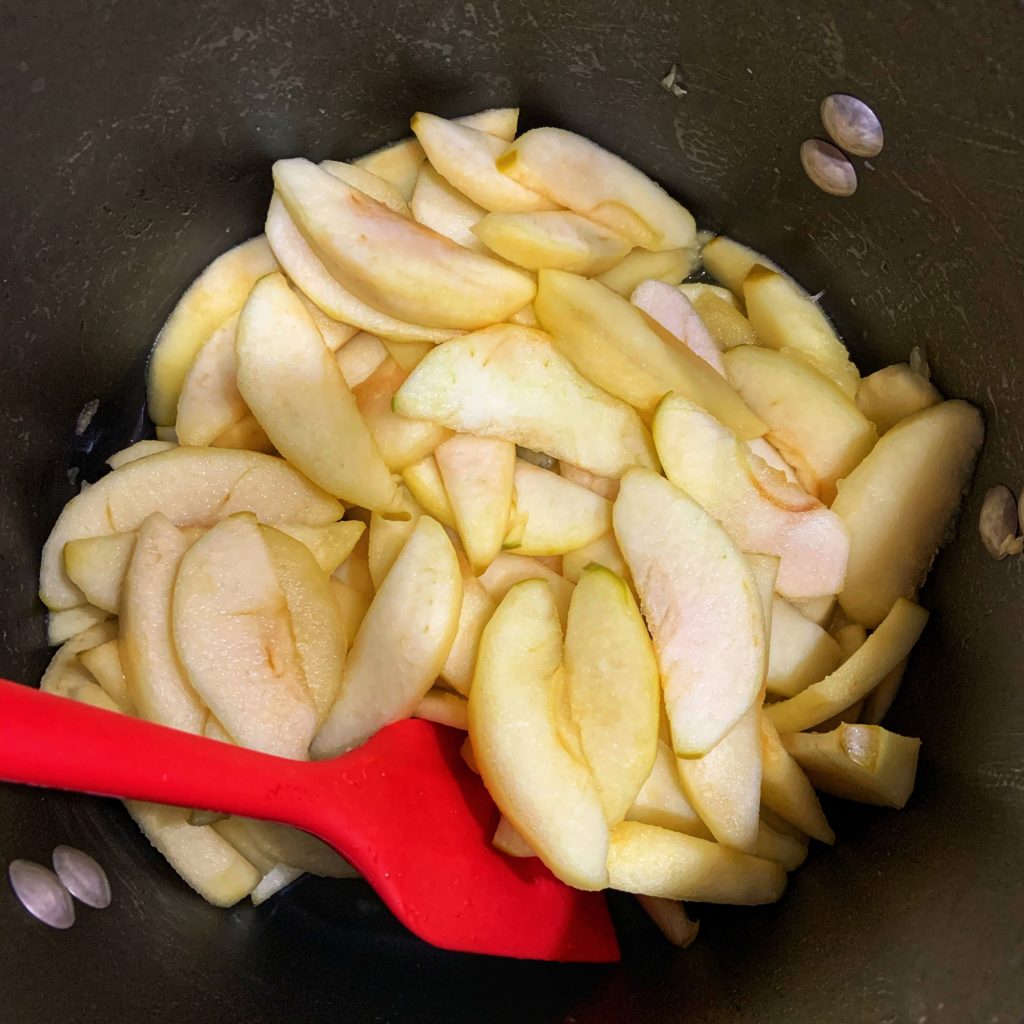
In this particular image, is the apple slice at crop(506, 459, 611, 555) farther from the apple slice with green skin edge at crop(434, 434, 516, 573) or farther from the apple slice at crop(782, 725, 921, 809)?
the apple slice at crop(782, 725, 921, 809)

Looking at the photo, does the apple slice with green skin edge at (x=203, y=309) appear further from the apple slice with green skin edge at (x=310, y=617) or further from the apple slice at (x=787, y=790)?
the apple slice at (x=787, y=790)

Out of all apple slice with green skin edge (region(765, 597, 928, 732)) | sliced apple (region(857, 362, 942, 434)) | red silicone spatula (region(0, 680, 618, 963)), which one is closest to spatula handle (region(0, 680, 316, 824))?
red silicone spatula (region(0, 680, 618, 963))

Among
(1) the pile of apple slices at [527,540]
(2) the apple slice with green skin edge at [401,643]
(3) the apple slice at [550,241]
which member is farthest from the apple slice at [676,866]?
(3) the apple slice at [550,241]

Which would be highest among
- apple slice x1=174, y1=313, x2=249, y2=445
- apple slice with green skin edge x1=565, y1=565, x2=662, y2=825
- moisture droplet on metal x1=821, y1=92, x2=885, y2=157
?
moisture droplet on metal x1=821, y1=92, x2=885, y2=157

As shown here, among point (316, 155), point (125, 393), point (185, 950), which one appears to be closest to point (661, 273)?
point (316, 155)

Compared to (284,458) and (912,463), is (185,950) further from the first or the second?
(912,463)

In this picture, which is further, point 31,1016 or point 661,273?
point 661,273

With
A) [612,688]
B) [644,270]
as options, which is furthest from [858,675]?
[644,270]

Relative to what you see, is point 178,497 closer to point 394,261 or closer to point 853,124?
point 394,261
